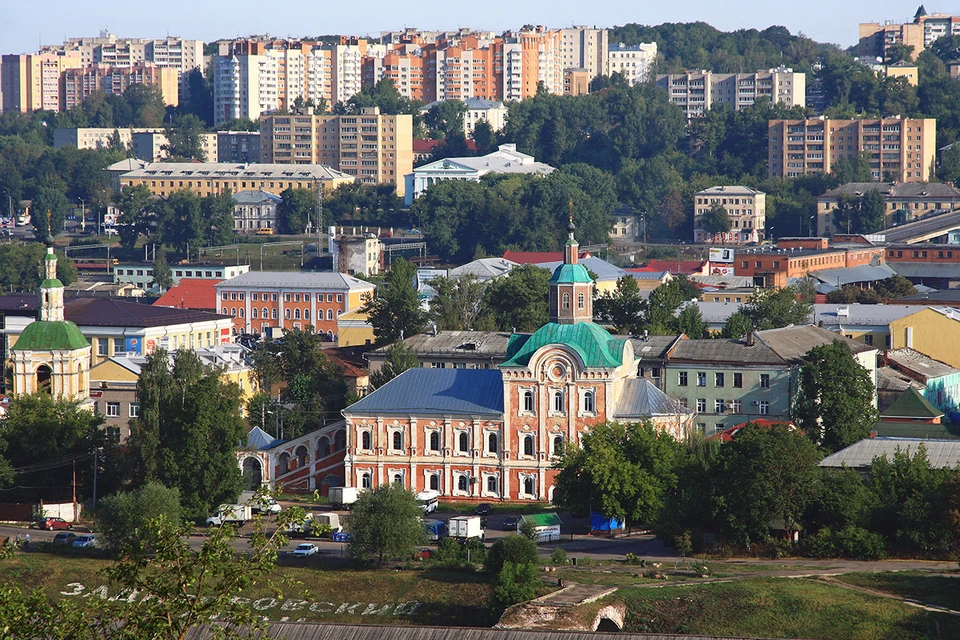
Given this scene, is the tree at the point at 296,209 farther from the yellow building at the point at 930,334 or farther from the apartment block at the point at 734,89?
the yellow building at the point at 930,334

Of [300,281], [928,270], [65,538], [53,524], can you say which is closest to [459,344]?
[53,524]

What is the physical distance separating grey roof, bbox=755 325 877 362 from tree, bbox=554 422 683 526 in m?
12.4

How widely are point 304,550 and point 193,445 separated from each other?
20.6 feet

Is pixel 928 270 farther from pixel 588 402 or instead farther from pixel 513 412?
pixel 513 412

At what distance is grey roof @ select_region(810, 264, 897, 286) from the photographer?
103m

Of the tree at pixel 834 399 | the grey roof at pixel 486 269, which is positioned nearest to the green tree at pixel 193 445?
the tree at pixel 834 399

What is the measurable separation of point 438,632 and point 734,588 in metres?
9.13

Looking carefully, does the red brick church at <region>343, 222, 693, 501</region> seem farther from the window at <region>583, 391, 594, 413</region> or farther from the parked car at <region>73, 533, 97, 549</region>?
the parked car at <region>73, 533, 97, 549</region>

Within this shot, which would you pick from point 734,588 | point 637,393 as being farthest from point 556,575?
point 637,393

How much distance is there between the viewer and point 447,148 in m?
167

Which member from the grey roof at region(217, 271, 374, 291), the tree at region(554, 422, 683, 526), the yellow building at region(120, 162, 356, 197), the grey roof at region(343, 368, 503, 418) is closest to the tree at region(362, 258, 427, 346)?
the grey roof at region(343, 368, 503, 418)

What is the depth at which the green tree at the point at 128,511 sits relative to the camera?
4891 cm

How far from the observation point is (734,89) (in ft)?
579

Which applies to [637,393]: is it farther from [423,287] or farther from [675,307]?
[423,287]
